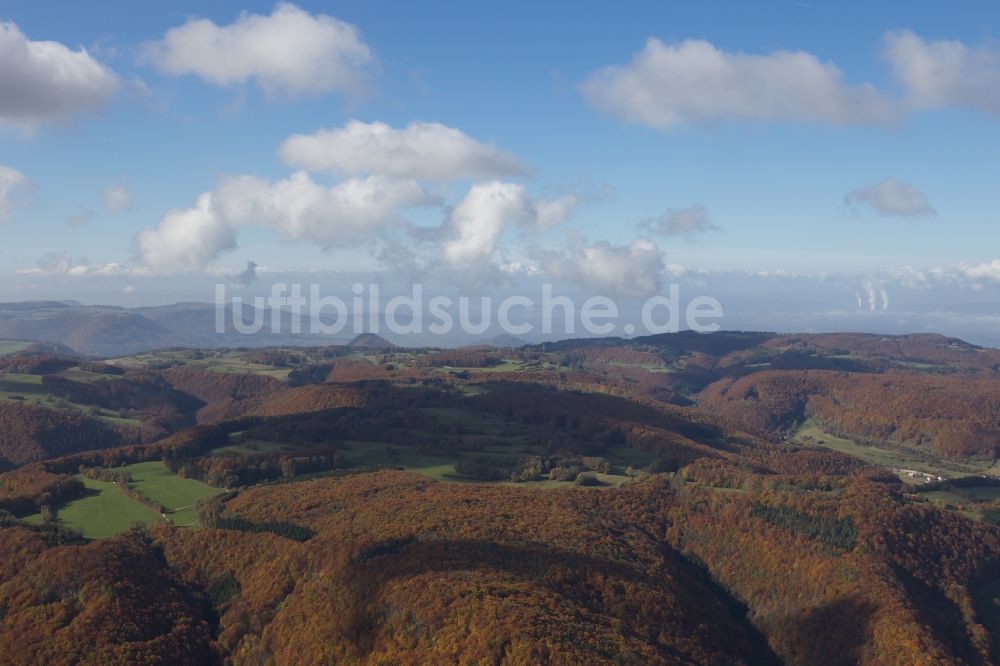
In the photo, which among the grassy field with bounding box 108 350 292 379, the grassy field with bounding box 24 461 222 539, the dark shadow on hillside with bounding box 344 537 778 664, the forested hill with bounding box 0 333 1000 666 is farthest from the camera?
the grassy field with bounding box 108 350 292 379

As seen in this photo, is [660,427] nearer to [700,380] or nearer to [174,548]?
[174,548]

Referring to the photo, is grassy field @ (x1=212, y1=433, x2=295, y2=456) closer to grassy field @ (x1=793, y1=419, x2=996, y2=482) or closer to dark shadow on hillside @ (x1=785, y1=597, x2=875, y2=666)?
dark shadow on hillside @ (x1=785, y1=597, x2=875, y2=666)

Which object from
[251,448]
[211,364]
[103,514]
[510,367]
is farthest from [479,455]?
[211,364]

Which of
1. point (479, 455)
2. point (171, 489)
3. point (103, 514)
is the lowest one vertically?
point (103, 514)

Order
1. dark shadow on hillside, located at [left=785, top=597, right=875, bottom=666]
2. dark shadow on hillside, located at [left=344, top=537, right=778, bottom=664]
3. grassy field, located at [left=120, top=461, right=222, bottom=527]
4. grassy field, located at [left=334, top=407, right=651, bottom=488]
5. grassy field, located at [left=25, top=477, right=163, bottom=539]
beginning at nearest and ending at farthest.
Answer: dark shadow on hillside, located at [left=344, top=537, right=778, bottom=664], dark shadow on hillside, located at [left=785, top=597, right=875, bottom=666], grassy field, located at [left=25, top=477, right=163, bottom=539], grassy field, located at [left=120, top=461, right=222, bottom=527], grassy field, located at [left=334, top=407, right=651, bottom=488]

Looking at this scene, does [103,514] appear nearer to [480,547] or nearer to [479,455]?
[480,547]

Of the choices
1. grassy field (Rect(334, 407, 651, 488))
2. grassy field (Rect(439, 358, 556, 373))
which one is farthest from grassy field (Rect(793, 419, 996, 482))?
grassy field (Rect(439, 358, 556, 373))

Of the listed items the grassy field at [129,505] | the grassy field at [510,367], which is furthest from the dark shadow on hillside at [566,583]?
the grassy field at [510,367]
